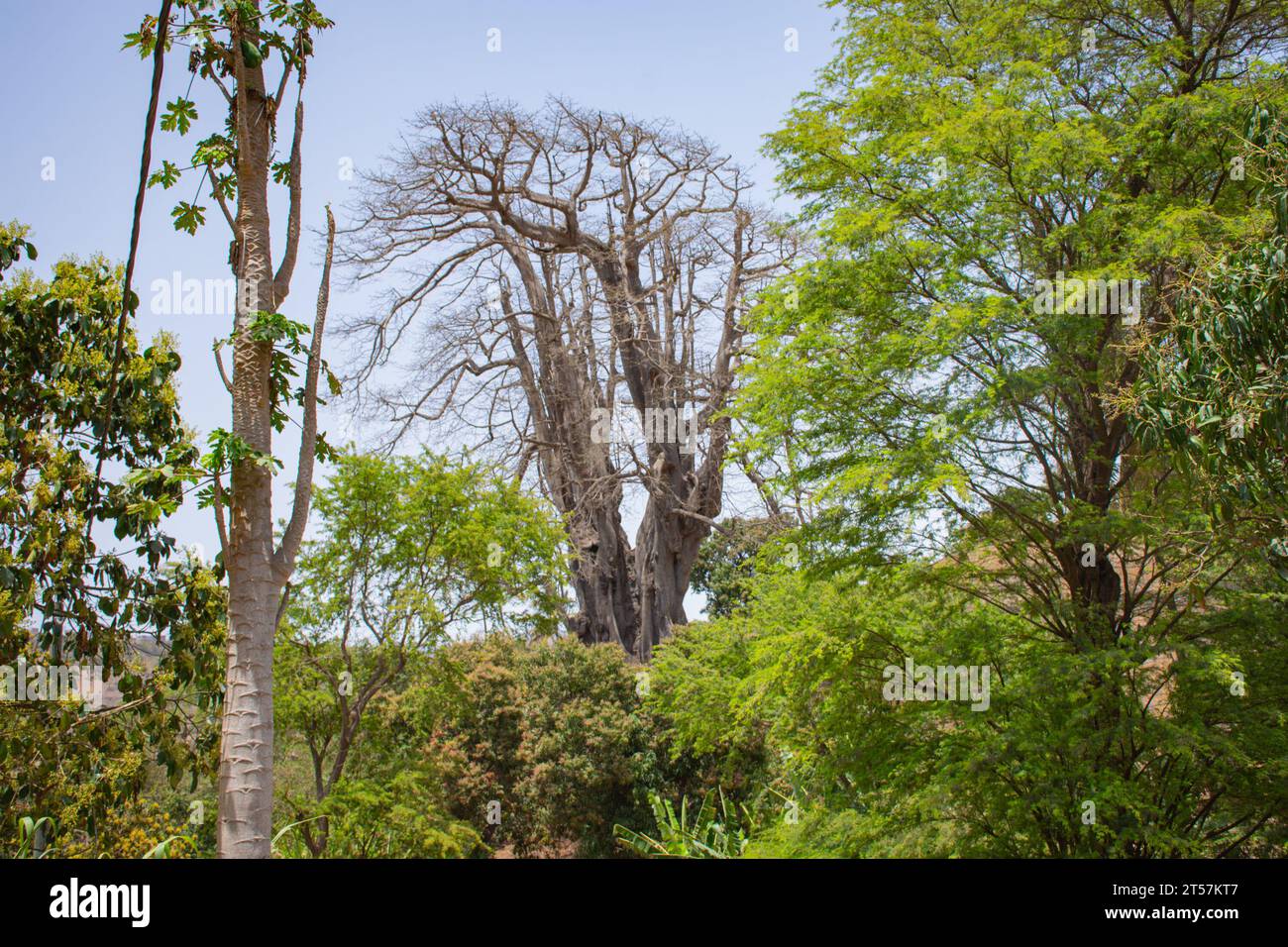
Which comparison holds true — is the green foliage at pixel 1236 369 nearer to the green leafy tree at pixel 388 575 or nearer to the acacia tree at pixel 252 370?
the acacia tree at pixel 252 370

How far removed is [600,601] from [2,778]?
17546 mm

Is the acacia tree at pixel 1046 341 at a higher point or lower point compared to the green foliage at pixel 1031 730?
higher

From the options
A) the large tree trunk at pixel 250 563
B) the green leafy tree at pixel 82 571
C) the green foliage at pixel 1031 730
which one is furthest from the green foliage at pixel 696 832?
the large tree trunk at pixel 250 563

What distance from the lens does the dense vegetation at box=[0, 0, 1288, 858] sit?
8.54 m

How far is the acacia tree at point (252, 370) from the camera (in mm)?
5473

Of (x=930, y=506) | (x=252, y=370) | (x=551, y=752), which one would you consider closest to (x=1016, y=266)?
(x=930, y=506)

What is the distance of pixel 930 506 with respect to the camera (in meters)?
10.5

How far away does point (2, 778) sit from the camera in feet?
27.2

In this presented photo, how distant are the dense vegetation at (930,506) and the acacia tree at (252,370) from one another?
0.07 m

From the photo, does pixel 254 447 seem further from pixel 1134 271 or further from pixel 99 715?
pixel 1134 271

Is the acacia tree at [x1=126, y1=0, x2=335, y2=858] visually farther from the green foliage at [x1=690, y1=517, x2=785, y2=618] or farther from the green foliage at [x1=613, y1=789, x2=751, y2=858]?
the green foliage at [x1=690, y1=517, x2=785, y2=618]
